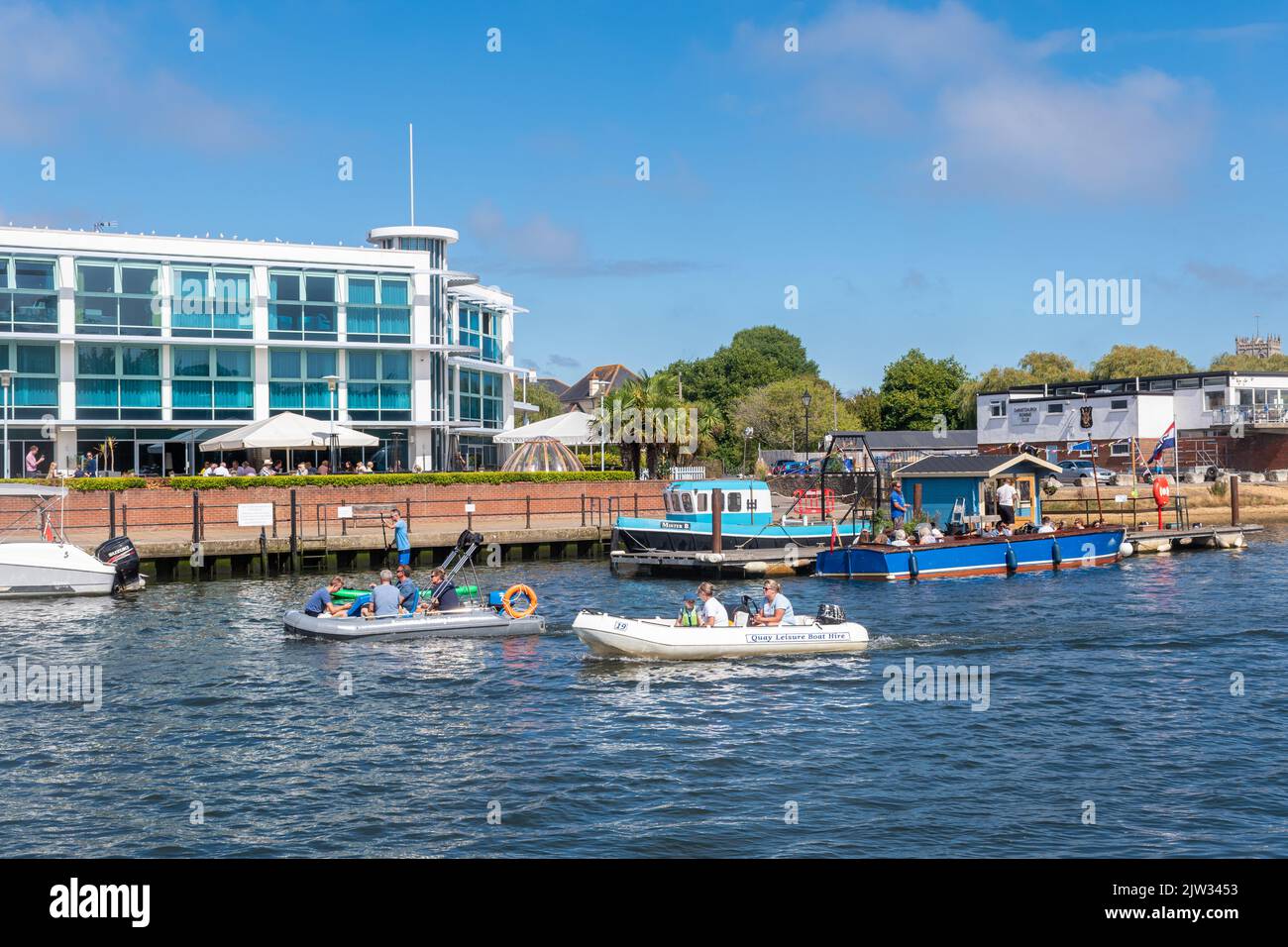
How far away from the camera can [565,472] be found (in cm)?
5344

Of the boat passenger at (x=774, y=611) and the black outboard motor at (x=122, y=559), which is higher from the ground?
the black outboard motor at (x=122, y=559)

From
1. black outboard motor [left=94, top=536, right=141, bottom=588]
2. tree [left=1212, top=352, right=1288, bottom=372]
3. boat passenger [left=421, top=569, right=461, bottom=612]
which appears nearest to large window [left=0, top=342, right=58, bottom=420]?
black outboard motor [left=94, top=536, right=141, bottom=588]

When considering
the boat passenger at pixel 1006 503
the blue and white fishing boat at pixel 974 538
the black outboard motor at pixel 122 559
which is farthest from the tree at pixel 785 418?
the black outboard motor at pixel 122 559

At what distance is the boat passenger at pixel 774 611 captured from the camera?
82.2ft

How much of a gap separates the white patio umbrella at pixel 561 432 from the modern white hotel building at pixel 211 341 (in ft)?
14.2

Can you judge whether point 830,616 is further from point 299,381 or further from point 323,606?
point 299,381

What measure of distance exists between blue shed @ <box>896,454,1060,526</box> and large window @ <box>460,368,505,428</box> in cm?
2657

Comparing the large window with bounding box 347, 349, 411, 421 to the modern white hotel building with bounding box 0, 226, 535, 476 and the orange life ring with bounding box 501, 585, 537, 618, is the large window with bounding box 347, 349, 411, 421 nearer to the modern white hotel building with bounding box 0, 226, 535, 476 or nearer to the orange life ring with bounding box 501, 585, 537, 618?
the modern white hotel building with bounding box 0, 226, 535, 476

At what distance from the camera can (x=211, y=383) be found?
55188 millimetres

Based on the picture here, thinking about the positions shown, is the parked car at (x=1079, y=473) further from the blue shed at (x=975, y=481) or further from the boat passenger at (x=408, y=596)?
the boat passenger at (x=408, y=596)

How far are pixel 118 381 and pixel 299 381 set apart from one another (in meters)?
7.72

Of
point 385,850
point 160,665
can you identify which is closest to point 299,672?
point 160,665
